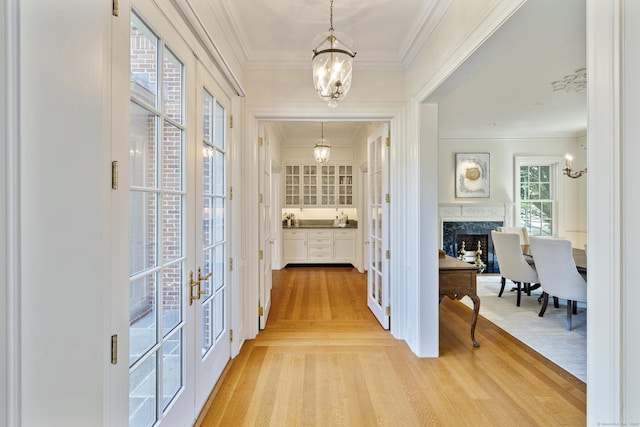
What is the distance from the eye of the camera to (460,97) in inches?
161

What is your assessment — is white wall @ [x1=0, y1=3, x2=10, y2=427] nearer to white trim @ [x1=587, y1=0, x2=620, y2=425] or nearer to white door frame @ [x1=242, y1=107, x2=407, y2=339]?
white trim @ [x1=587, y1=0, x2=620, y2=425]

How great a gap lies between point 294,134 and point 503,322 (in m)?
4.76

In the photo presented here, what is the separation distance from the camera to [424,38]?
2.41 m

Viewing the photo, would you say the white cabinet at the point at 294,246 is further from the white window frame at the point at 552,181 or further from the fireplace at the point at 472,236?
the white window frame at the point at 552,181

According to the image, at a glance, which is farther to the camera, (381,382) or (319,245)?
(319,245)

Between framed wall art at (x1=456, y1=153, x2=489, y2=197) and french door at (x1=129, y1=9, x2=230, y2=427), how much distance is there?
544 centimetres

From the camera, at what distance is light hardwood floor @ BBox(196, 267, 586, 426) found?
1856 millimetres

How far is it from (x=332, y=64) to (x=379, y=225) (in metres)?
1.96

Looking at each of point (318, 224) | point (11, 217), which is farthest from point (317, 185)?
point (11, 217)

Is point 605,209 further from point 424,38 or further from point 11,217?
point 424,38

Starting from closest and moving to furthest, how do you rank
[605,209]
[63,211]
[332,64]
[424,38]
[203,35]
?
[63,211] → [605,209] → [203,35] → [332,64] → [424,38]

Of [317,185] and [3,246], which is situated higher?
[317,185]

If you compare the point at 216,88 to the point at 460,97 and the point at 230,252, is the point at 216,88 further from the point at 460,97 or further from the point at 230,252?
the point at 460,97

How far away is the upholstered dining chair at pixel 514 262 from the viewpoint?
383 cm
